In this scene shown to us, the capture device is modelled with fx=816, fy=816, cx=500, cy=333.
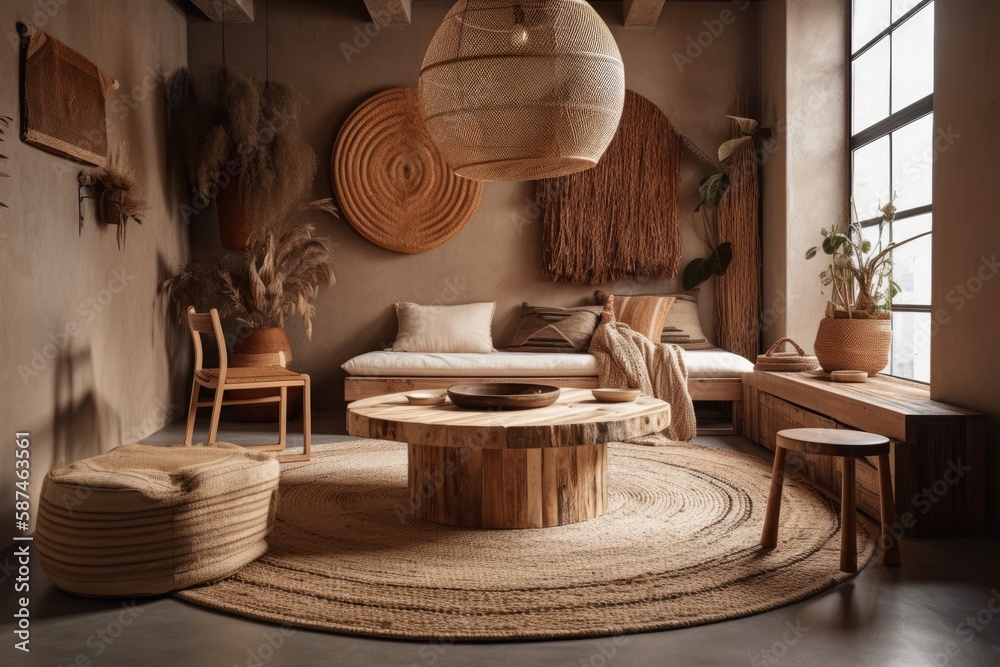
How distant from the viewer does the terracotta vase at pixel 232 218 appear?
5273mm

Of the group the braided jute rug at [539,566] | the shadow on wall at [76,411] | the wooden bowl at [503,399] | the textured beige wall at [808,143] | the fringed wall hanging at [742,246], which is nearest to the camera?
the braided jute rug at [539,566]

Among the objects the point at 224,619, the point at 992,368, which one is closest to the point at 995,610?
the point at 992,368

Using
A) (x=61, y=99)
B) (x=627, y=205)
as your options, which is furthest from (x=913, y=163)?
(x=61, y=99)

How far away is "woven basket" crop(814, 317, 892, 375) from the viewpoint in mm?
3930

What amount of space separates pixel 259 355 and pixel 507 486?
2.72m

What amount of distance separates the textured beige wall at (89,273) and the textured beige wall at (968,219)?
3.48m

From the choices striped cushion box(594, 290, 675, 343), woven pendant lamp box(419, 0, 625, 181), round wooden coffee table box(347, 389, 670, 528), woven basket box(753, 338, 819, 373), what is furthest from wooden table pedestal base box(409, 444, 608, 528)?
striped cushion box(594, 290, 675, 343)

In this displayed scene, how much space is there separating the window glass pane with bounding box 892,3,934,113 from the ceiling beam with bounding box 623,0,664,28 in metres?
1.54

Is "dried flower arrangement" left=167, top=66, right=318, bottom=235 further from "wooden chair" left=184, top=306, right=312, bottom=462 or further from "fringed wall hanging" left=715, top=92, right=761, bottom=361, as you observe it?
"fringed wall hanging" left=715, top=92, right=761, bottom=361

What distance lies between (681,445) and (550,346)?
3.82ft

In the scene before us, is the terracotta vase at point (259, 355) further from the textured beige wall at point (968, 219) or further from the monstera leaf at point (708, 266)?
the textured beige wall at point (968, 219)

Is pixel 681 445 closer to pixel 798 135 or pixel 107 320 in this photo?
pixel 798 135

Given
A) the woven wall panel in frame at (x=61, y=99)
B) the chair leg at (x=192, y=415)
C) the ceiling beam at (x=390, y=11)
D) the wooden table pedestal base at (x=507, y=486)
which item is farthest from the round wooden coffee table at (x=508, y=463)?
the ceiling beam at (x=390, y=11)

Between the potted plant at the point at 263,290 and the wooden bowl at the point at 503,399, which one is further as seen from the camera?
the potted plant at the point at 263,290
